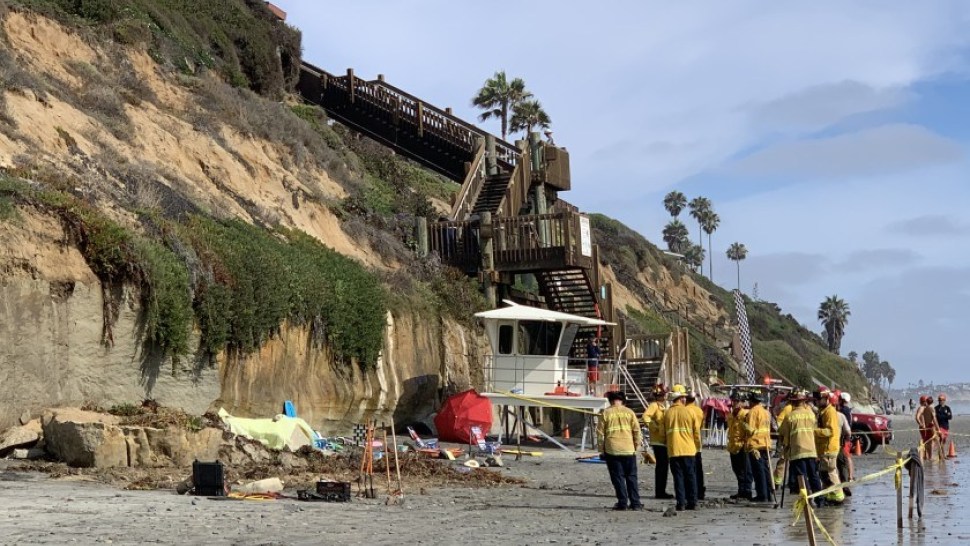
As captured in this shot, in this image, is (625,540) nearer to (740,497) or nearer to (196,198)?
(740,497)

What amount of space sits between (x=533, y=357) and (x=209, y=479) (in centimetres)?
1580

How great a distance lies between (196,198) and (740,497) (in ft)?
47.3

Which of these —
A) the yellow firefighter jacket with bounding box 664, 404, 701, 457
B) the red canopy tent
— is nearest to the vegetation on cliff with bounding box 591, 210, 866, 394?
the red canopy tent

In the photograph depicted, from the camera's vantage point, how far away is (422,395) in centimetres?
3006

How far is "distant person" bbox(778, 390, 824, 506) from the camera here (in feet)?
56.5

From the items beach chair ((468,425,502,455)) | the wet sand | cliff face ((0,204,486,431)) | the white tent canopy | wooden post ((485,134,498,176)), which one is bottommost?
the wet sand

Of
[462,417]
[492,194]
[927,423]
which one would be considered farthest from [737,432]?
[492,194]

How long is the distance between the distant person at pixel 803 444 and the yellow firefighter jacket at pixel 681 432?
49.8 inches

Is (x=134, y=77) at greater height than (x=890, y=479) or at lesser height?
greater

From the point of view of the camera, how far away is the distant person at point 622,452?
665 inches

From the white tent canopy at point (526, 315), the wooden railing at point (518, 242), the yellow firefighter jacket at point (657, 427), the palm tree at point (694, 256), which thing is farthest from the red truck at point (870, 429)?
the palm tree at point (694, 256)

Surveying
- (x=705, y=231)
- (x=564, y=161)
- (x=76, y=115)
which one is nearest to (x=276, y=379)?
(x=76, y=115)

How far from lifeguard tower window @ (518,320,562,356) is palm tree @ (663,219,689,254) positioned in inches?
4158

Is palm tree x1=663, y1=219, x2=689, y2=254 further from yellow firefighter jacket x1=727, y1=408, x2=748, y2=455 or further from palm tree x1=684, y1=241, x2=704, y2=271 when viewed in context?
yellow firefighter jacket x1=727, y1=408, x2=748, y2=455
